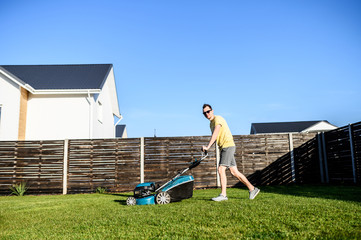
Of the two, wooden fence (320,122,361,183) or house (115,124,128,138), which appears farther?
house (115,124,128,138)

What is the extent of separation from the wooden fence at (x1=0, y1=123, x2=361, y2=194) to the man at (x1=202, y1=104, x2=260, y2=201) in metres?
4.25

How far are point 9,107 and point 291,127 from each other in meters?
28.1

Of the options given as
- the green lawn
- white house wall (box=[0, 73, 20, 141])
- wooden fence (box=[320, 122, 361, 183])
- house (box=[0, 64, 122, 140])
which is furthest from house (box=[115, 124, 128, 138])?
the green lawn

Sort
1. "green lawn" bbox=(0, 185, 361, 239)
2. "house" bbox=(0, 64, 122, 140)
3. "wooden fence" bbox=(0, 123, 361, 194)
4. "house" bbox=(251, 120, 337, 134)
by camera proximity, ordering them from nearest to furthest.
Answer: "green lawn" bbox=(0, 185, 361, 239), "wooden fence" bbox=(0, 123, 361, 194), "house" bbox=(0, 64, 122, 140), "house" bbox=(251, 120, 337, 134)

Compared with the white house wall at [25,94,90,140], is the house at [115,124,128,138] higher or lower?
higher

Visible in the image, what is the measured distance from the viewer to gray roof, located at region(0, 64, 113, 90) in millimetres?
13953

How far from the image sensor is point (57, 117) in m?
13.5

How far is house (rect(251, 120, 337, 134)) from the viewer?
32.2 metres

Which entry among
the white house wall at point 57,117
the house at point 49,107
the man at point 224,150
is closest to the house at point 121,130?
the house at point 49,107

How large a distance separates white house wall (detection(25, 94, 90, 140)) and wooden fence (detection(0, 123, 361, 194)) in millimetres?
3111

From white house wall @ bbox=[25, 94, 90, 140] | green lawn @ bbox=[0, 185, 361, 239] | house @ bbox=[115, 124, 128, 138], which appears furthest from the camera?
house @ bbox=[115, 124, 128, 138]

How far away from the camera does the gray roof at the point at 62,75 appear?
14.0m

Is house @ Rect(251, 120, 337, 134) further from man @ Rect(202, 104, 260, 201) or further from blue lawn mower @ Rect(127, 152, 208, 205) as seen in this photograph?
blue lawn mower @ Rect(127, 152, 208, 205)

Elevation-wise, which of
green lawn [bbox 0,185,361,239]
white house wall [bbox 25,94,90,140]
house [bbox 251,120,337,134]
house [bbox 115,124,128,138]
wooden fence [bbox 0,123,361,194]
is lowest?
green lawn [bbox 0,185,361,239]
